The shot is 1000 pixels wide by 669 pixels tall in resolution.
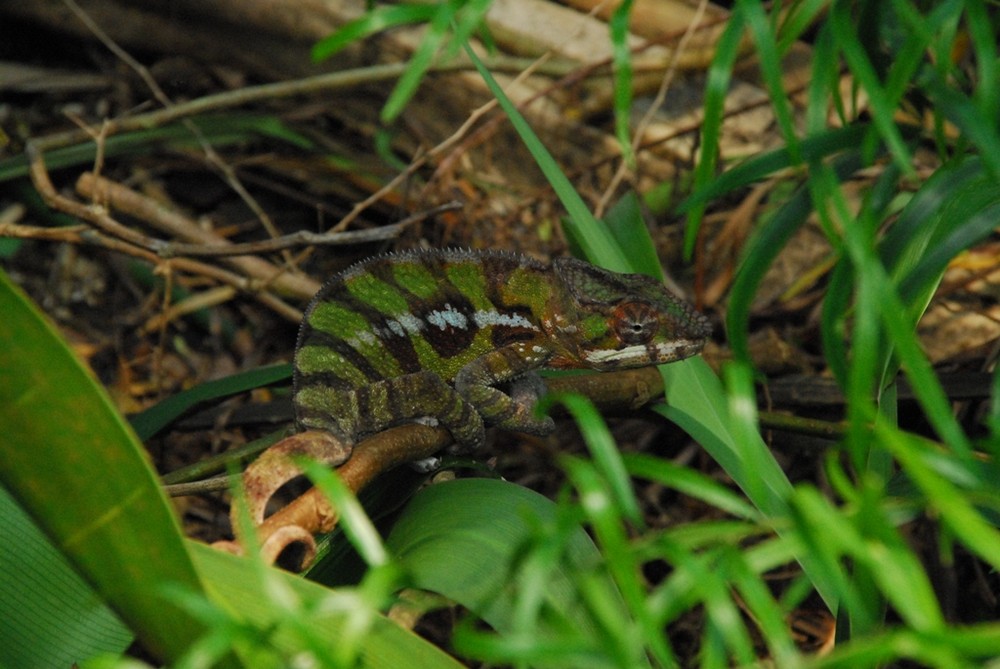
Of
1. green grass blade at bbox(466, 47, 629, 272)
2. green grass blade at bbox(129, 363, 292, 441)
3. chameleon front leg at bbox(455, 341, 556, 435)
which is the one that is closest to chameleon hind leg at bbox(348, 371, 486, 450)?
chameleon front leg at bbox(455, 341, 556, 435)

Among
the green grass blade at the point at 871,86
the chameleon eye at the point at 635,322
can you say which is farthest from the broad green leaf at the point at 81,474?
the chameleon eye at the point at 635,322

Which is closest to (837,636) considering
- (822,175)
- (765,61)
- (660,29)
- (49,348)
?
(822,175)

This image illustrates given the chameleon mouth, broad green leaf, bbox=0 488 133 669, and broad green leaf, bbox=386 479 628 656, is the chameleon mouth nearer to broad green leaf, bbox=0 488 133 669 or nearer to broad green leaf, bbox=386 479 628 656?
broad green leaf, bbox=386 479 628 656

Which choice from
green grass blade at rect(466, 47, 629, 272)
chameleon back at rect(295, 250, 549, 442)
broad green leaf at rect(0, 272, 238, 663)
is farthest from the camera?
chameleon back at rect(295, 250, 549, 442)

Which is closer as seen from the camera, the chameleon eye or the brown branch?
the chameleon eye

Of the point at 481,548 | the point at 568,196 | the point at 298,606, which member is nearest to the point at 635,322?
the point at 568,196

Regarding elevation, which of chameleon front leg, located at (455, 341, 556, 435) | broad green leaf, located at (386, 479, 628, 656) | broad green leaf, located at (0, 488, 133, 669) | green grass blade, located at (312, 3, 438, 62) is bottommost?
chameleon front leg, located at (455, 341, 556, 435)

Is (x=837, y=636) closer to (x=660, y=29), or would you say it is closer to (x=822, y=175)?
(x=822, y=175)
